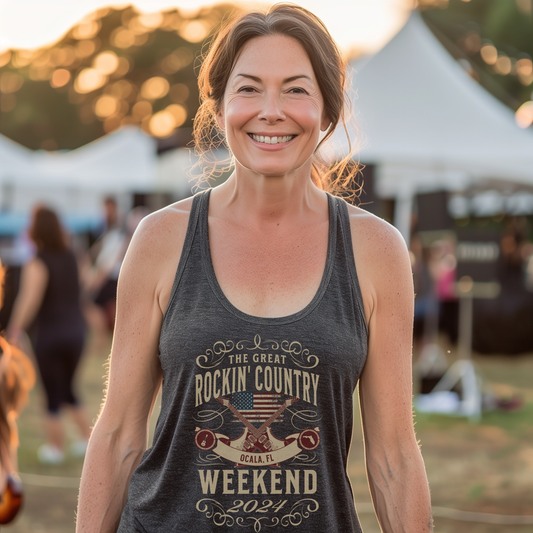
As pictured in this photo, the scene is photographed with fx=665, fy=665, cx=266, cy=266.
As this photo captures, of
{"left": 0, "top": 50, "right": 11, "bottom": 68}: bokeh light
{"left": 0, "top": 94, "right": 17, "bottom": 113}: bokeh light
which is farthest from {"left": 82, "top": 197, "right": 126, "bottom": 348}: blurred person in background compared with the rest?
{"left": 0, "top": 50, "right": 11, "bottom": 68}: bokeh light

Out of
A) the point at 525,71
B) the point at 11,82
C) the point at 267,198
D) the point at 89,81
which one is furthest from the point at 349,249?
the point at 11,82

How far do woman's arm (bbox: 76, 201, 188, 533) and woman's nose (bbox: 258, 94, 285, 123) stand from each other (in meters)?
0.32

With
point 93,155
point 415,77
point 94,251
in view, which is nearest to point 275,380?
point 415,77

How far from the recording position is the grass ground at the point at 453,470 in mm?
4656

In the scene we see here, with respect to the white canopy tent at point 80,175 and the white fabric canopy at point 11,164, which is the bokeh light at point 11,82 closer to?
the white canopy tent at point 80,175

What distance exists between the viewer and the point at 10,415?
2.91m

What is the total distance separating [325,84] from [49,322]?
4740mm

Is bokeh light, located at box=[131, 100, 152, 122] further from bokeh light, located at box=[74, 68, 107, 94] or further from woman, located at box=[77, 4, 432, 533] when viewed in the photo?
woman, located at box=[77, 4, 432, 533]

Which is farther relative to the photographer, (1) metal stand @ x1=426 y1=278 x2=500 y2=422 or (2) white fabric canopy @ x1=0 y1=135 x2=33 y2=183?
(2) white fabric canopy @ x1=0 y1=135 x2=33 y2=183

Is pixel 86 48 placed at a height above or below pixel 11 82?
above

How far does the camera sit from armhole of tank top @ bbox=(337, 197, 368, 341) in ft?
5.05

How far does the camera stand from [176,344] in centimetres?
150

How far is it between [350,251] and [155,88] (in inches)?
1337

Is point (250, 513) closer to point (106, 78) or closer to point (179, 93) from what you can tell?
point (179, 93)
